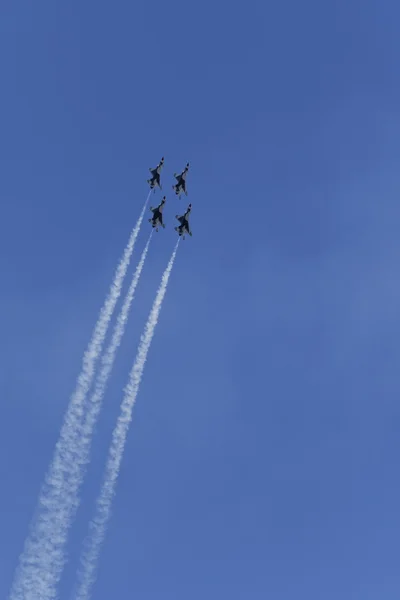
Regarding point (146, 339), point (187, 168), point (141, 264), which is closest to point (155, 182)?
point (187, 168)

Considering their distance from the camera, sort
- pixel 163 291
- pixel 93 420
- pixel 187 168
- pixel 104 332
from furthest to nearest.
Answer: pixel 187 168 → pixel 163 291 → pixel 104 332 → pixel 93 420

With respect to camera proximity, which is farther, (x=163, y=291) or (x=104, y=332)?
(x=163, y=291)

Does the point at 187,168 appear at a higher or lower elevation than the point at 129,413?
higher

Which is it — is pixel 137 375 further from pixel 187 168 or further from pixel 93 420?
pixel 187 168

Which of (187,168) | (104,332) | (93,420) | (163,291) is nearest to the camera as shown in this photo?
(93,420)

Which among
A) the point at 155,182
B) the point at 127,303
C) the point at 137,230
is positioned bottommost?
the point at 127,303

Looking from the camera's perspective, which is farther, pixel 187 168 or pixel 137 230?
pixel 187 168

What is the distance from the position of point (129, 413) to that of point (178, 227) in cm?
4244

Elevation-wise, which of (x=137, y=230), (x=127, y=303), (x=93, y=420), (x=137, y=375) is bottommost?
(x=93, y=420)

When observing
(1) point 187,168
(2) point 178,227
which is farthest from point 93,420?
(1) point 187,168

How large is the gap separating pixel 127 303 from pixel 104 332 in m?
7.53

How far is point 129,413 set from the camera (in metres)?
137

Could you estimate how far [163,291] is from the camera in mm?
151625

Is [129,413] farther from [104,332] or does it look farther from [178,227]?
[178,227]
